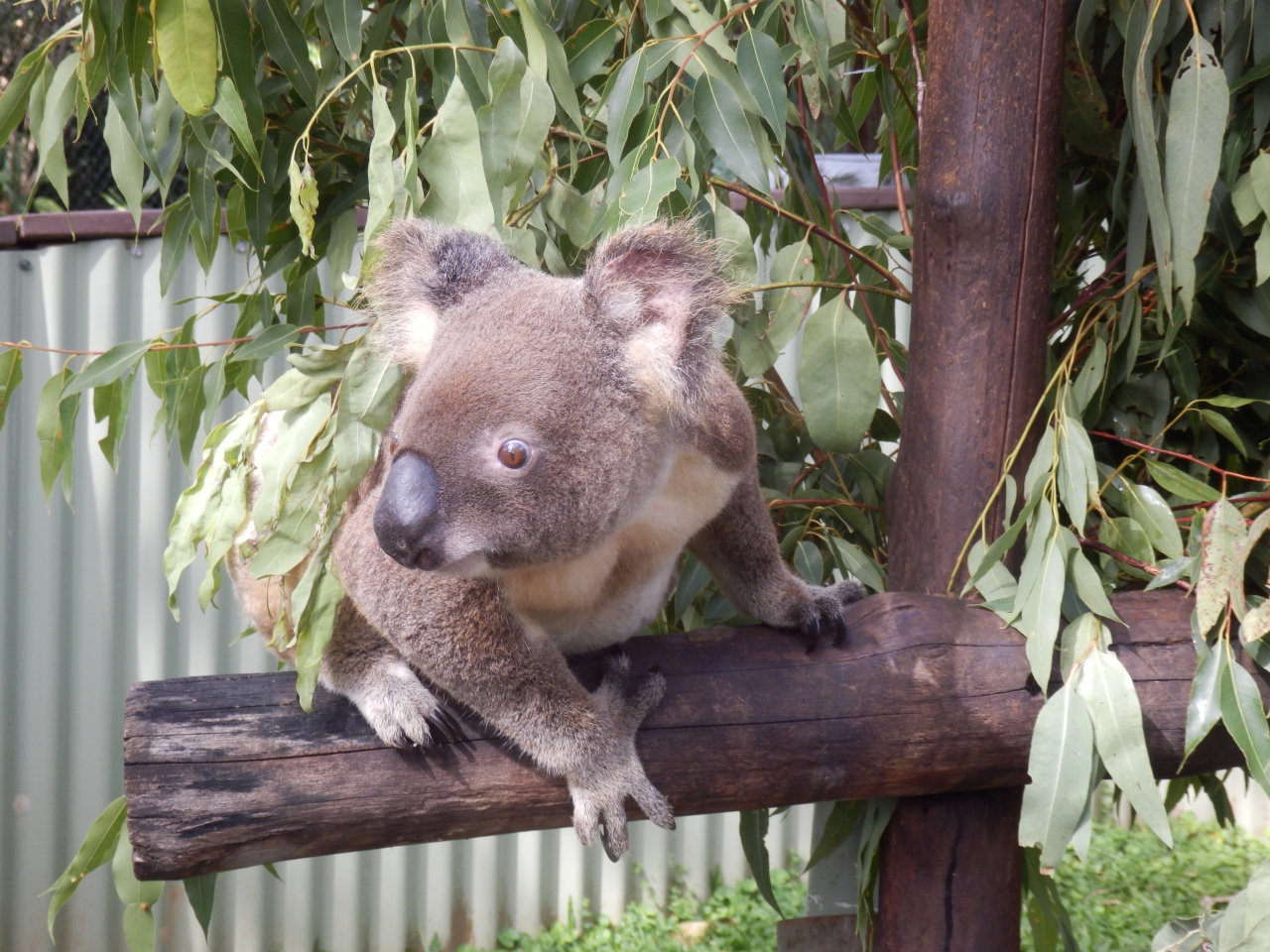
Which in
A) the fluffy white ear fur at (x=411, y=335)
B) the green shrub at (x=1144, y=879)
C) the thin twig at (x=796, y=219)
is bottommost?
the green shrub at (x=1144, y=879)

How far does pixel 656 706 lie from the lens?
1.52 metres

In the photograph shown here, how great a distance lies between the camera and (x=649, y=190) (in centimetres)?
141

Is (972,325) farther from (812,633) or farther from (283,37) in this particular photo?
(283,37)

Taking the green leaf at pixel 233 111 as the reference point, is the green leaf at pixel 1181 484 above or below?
below

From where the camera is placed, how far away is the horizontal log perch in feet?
4.36

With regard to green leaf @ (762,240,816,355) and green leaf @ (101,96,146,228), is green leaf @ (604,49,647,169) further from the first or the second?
green leaf @ (101,96,146,228)

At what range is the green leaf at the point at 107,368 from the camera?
5.76 ft

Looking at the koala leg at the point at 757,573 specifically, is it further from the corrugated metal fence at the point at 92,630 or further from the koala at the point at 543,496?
the corrugated metal fence at the point at 92,630

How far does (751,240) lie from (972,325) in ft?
1.27

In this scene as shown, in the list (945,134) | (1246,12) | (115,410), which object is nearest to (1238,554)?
(945,134)

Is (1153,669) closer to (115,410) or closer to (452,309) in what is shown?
(452,309)

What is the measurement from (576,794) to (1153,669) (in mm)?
888

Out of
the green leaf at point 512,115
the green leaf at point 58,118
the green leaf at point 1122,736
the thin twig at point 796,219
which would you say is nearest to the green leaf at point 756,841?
the green leaf at point 1122,736

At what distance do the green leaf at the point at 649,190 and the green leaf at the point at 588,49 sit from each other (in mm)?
373
